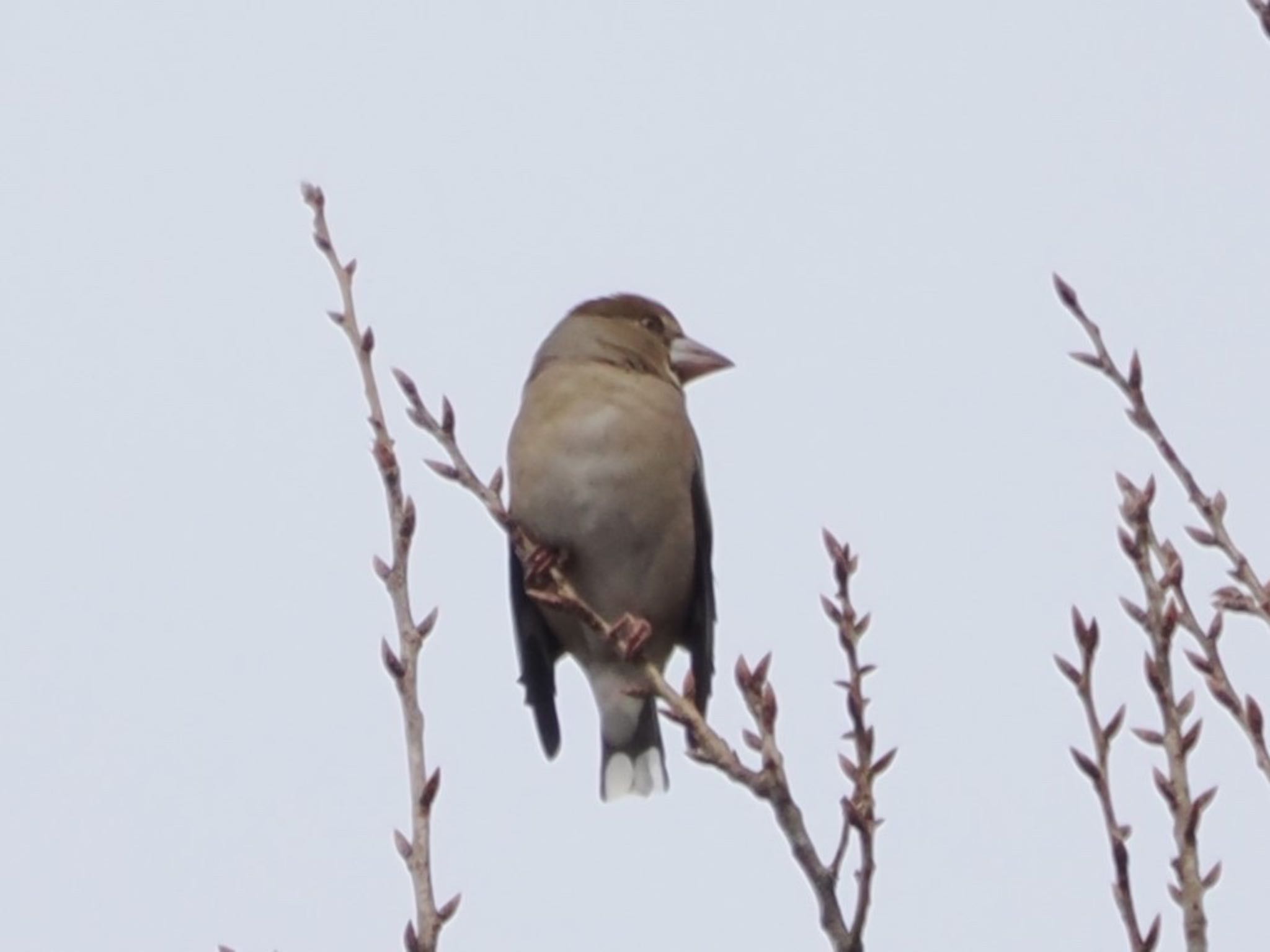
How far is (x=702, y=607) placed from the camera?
6910 millimetres

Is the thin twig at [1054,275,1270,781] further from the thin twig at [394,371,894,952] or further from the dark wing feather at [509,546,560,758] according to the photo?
the dark wing feather at [509,546,560,758]

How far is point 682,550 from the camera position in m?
6.68

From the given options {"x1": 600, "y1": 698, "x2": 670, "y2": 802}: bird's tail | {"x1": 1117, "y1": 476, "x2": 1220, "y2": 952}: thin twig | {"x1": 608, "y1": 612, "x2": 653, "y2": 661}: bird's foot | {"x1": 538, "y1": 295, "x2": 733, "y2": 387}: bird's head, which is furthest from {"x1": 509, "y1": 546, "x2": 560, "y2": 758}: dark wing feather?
{"x1": 1117, "y1": 476, "x2": 1220, "y2": 952}: thin twig

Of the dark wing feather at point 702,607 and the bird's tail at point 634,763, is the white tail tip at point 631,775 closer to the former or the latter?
the bird's tail at point 634,763

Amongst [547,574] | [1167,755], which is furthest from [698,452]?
[1167,755]

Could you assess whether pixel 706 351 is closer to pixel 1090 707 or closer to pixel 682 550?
pixel 682 550

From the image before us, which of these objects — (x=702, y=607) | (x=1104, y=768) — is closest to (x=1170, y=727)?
(x=1104, y=768)

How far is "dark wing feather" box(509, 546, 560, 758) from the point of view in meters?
6.79

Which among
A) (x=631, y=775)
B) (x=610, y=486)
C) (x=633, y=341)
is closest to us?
(x=610, y=486)

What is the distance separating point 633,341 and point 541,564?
5.87ft

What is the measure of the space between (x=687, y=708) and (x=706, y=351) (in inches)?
149

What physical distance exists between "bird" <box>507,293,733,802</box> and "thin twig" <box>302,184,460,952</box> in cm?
211

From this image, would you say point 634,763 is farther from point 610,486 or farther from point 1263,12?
point 1263,12

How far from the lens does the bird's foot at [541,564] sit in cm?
514
